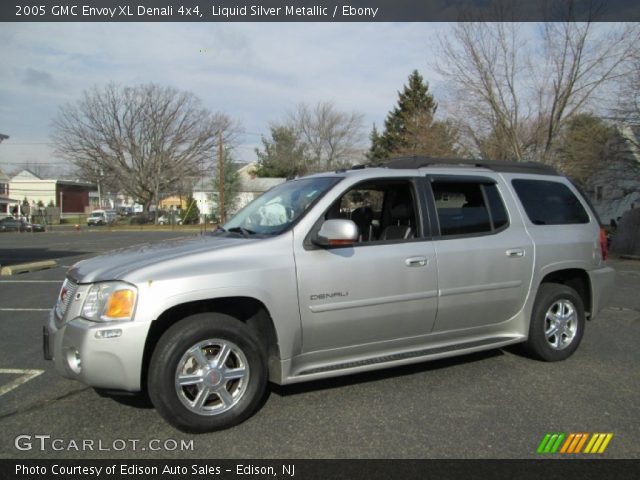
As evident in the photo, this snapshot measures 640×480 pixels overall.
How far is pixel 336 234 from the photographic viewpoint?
3.56 metres

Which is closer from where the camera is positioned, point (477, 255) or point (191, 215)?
point (477, 255)

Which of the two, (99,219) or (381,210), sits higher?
(99,219)

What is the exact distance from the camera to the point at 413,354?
402 centimetres

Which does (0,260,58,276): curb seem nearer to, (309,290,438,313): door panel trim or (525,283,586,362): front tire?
(309,290,438,313): door panel trim

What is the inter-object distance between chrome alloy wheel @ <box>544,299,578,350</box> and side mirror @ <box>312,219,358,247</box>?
234 centimetres

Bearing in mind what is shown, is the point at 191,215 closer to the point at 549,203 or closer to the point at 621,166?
the point at 621,166

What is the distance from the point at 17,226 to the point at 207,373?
148 ft

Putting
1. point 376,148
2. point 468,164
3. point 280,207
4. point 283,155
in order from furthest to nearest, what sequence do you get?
point 283,155 < point 376,148 < point 468,164 < point 280,207

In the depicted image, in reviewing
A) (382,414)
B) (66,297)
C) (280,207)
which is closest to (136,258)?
(66,297)

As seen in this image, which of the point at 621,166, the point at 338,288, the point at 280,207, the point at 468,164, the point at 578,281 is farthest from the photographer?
the point at 621,166

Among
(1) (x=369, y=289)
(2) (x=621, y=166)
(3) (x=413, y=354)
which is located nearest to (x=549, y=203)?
(3) (x=413, y=354)

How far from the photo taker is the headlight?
3170 millimetres

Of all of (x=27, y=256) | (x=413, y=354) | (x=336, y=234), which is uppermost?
Result: (x=336, y=234)

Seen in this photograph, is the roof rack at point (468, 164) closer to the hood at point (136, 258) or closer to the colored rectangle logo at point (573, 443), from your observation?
the hood at point (136, 258)
